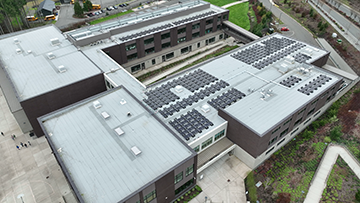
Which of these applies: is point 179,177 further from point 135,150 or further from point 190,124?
point 190,124

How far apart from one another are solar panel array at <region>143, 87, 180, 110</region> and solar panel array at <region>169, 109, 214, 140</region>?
6.25 m

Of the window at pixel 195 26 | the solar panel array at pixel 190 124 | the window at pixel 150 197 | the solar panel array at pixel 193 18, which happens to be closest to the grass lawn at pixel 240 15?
the solar panel array at pixel 193 18

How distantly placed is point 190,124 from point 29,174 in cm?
3666

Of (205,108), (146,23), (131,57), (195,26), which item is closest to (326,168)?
(205,108)

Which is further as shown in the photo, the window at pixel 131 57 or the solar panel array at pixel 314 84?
the window at pixel 131 57

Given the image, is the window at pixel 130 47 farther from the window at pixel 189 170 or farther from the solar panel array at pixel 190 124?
the window at pixel 189 170

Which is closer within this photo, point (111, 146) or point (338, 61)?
point (111, 146)

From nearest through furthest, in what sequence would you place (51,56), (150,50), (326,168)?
(326,168) → (51,56) → (150,50)

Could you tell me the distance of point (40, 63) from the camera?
221ft

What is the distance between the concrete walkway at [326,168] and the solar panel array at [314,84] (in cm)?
1421

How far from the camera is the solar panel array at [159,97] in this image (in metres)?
56.2

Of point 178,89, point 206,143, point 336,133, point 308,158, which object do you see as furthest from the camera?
point 178,89

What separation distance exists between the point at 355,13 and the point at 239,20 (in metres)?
56.5

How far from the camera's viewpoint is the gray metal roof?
59403mm
